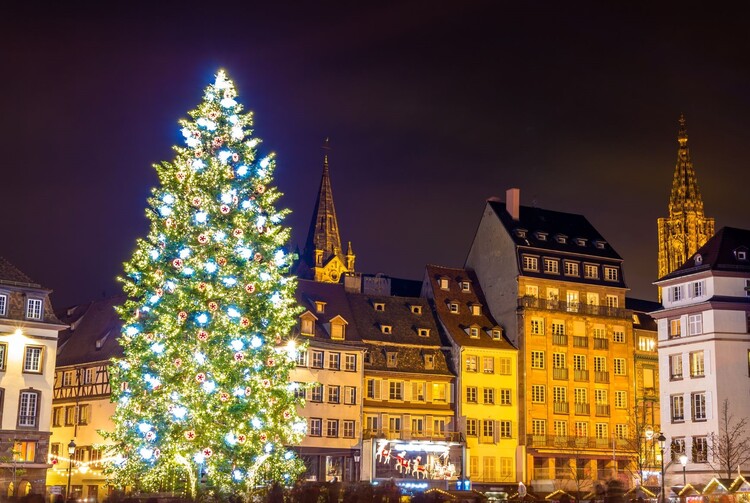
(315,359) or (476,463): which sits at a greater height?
(315,359)

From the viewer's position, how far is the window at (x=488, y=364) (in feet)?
275

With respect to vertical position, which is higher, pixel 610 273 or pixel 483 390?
pixel 610 273

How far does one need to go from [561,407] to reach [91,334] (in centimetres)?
3448

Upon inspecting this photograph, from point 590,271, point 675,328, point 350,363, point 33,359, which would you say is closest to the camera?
point 33,359

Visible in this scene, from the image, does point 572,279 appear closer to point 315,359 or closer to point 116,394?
point 315,359

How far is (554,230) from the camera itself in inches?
3583

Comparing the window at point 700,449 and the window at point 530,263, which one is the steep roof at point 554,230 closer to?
the window at point 530,263

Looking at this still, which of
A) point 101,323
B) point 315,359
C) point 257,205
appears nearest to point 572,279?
point 315,359

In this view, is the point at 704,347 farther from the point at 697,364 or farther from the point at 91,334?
the point at 91,334

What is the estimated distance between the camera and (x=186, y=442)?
134 ft

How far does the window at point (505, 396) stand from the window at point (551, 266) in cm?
992

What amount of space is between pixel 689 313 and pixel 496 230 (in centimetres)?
2084

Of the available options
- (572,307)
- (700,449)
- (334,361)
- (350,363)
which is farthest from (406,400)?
(700,449)

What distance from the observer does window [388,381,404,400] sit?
80.1 metres
